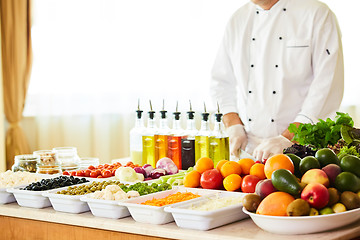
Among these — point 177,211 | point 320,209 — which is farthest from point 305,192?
point 177,211

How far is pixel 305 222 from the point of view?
4.84 feet

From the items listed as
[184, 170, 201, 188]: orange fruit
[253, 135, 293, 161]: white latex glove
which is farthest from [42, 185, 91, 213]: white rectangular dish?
[253, 135, 293, 161]: white latex glove

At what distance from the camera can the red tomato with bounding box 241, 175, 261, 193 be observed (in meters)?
1.83

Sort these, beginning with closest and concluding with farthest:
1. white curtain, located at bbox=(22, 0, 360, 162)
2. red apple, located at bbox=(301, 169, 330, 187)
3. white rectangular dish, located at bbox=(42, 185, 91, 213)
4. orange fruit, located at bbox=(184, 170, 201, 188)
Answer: red apple, located at bbox=(301, 169, 330, 187)
white rectangular dish, located at bbox=(42, 185, 91, 213)
orange fruit, located at bbox=(184, 170, 201, 188)
white curtain, located at bbox=(22, 0, 360, 162)

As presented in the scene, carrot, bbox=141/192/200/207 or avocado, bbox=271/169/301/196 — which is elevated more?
avocado, bbox=271/169/301/196

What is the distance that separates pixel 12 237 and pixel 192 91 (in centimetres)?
277

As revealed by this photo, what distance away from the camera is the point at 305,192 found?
4.99ft

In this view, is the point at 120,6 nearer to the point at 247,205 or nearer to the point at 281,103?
the point at 281,103

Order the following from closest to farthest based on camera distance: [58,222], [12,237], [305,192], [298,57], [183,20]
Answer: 1. [305,192]
2. [58,222]
3. [12,237]
4. [298,57]
5. [183,20]

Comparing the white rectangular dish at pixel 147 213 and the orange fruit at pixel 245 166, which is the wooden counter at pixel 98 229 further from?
the orange fruit at pixel 245 166

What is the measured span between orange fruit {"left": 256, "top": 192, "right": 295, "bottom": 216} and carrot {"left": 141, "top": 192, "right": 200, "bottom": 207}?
309 mm

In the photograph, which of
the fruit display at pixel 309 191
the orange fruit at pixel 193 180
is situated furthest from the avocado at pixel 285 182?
the orange fruit at pixel 193 180

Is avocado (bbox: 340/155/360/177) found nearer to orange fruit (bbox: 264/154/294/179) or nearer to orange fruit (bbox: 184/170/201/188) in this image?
orange fruit (bbox: 264/154/294/179)

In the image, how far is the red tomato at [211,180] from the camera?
1.94 metres
